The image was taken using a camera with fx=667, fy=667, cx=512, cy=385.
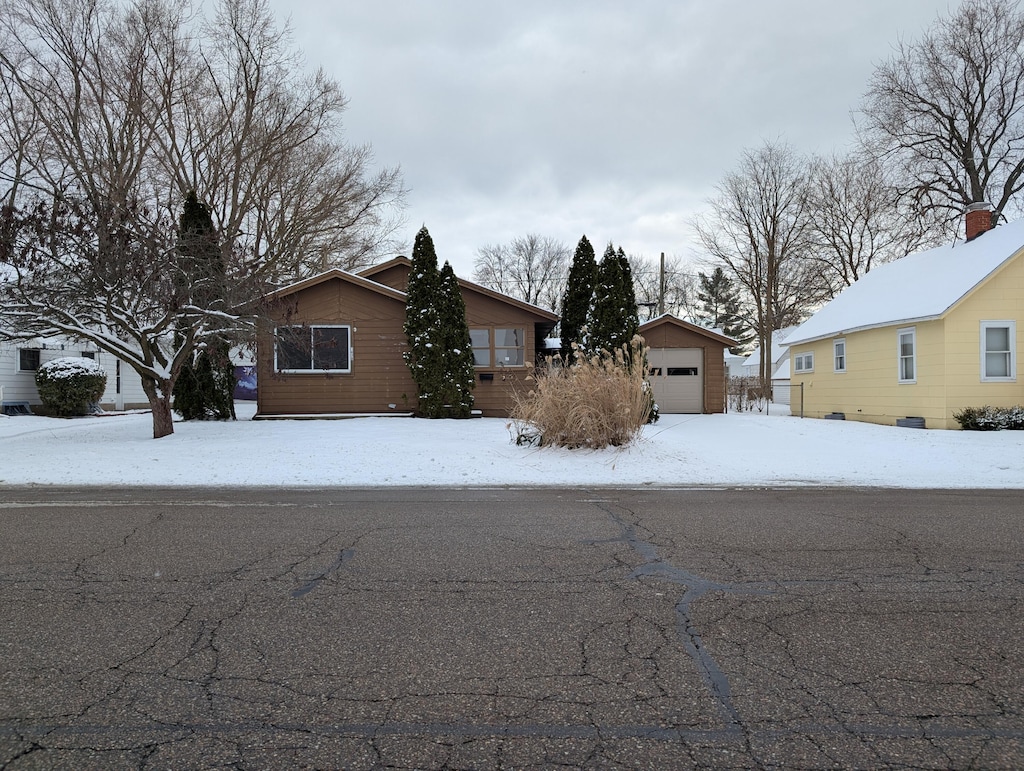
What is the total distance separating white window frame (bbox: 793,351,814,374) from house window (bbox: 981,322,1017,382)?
7.50m

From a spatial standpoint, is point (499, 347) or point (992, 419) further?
point (499, 347)

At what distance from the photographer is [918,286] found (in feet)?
64.2

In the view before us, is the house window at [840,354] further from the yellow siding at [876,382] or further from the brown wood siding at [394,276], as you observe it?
the brown wood siding at [394,276]

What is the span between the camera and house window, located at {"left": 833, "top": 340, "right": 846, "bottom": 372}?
2194cm

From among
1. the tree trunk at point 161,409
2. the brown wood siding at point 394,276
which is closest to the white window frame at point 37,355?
the brown wood siding at point 394,276

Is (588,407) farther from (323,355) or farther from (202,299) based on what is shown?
(323,355)

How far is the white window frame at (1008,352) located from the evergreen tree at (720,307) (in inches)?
1501

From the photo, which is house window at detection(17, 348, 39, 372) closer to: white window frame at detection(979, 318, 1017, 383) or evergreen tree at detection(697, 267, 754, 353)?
white window frame at detection(979, 318, 1017, 383)

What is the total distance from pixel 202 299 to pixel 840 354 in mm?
19327

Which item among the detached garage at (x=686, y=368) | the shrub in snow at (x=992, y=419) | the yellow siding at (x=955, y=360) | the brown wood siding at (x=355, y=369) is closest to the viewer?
the shrub in snow at (x=992, y=419)

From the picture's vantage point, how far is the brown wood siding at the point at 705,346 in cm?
2342

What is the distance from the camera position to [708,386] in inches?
928

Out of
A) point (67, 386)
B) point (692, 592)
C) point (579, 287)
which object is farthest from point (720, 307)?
point (692, 592)

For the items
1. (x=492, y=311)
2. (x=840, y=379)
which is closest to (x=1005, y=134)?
(x=840, y=379)
